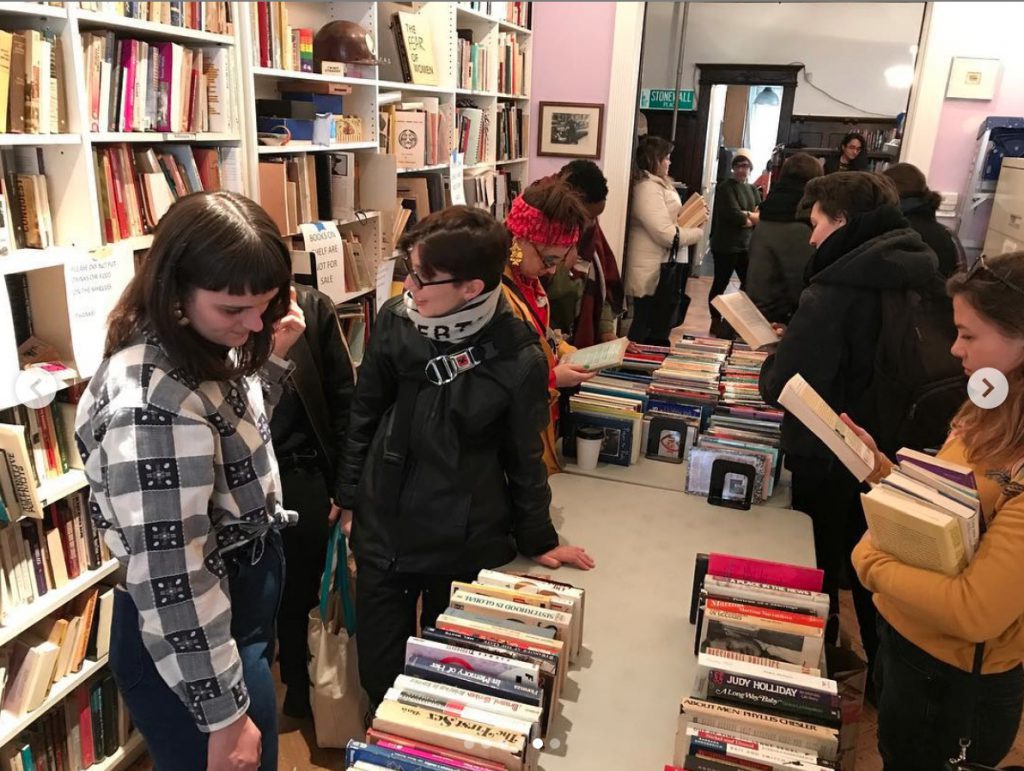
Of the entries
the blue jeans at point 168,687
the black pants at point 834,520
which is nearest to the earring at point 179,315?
the blue jeans at point 168,687

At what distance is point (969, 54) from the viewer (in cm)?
492

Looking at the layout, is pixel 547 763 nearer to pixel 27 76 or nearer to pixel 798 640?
pixel 798 640

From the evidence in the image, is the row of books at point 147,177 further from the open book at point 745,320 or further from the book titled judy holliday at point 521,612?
the open book at point 745,320

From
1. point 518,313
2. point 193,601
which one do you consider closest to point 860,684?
point 518,313

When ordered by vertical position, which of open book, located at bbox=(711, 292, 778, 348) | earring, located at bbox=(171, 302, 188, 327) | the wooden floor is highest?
earring, located at bbox=(171, 302, 188, 327)

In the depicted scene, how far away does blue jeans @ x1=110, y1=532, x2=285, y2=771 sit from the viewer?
130 cm

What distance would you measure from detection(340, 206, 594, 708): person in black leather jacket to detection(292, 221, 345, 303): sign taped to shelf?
106 cm

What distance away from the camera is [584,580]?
1903 mm

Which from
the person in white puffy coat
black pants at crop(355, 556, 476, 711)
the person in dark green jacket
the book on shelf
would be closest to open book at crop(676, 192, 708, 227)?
the person in white puffy coat

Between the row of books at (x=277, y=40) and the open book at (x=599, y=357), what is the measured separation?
55.9 inches

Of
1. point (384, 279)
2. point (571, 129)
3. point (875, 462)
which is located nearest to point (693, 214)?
point (571, 129)

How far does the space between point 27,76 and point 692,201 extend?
3.99 meters

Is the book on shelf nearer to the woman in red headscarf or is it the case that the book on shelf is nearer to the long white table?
the woman in red headscarf

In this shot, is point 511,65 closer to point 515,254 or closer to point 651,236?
point 651,236
